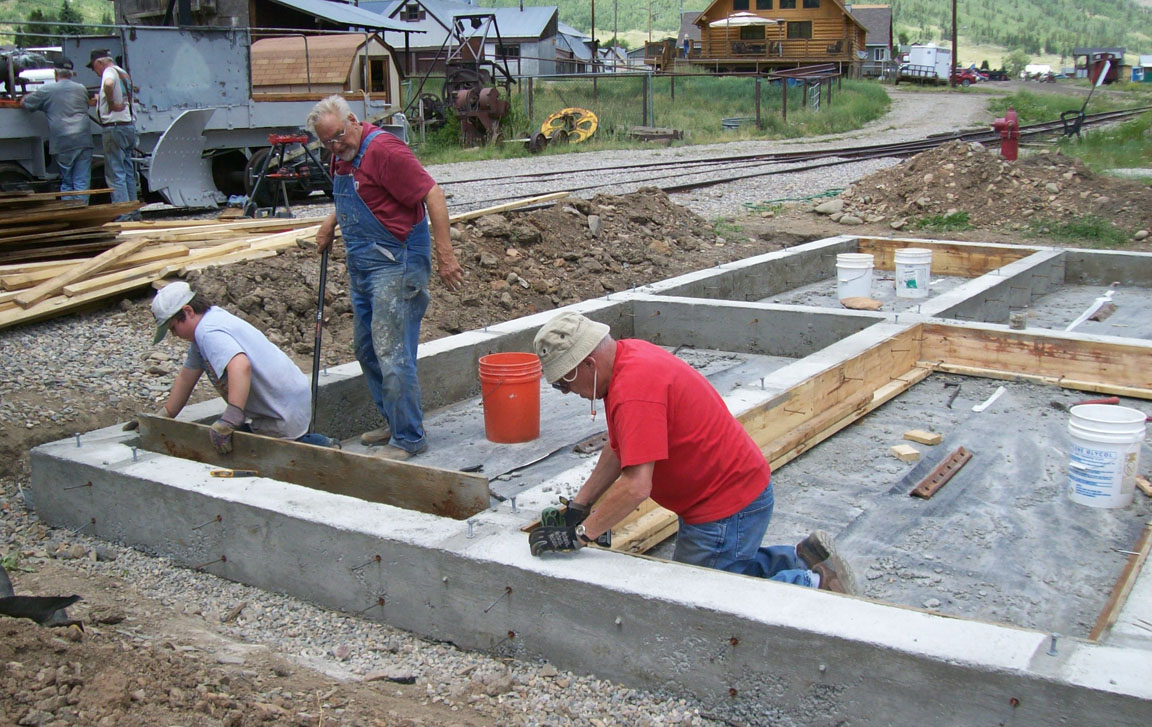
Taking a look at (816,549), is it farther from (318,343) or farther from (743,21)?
(743,21)

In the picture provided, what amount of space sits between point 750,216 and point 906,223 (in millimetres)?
2091

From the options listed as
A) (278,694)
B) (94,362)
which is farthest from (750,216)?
(278,694)

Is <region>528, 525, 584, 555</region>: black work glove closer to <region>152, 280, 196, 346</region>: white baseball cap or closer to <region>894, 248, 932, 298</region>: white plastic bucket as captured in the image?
<region>152, 280, 196, 346</region>: white baseball cap

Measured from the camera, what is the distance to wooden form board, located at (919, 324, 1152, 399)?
6.62 m

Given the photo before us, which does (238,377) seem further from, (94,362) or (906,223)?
(906,223)

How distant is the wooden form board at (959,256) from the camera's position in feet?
34.2

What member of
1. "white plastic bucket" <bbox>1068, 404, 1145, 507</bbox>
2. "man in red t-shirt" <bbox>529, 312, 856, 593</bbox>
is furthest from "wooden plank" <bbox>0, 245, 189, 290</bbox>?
"white plastic bucket" <bbox>1068, 404, 1145, 507</bbox>

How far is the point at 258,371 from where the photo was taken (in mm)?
5035

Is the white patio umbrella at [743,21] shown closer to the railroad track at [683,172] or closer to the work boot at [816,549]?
the railroad track at [683,172]

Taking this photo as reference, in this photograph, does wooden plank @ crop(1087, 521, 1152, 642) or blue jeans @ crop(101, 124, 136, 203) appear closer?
wooden plank @ crop(1087, 521, 1152, 642)

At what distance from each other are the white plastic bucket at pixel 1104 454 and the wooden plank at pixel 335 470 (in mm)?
2871

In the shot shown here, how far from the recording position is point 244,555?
438cm

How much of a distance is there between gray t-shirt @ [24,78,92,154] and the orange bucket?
25.2ft

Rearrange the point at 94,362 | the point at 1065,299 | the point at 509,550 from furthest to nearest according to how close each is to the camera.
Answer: the point at 1065,299 → the point at 94,362 → the point at 509,550
